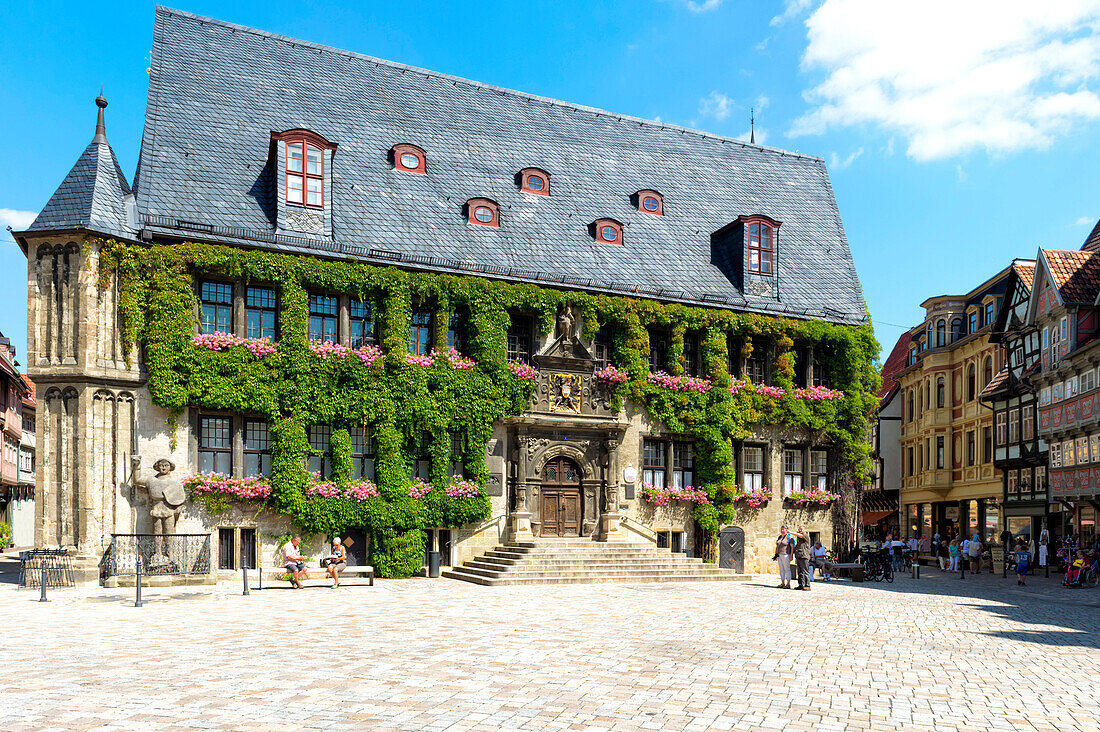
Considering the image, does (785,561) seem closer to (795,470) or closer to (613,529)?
(613,529)

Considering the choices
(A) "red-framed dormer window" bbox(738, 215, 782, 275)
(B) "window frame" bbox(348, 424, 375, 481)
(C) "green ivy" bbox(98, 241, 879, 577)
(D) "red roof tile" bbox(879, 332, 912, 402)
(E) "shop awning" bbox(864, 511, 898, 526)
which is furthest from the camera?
(D) "red roof tile" bbox(879, 332, 912, 402)

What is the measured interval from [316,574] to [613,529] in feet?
29.3

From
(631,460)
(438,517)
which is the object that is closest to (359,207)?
(438,517)

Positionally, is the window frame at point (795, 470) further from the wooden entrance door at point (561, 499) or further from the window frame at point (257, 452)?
the window frame at point (257, 452)

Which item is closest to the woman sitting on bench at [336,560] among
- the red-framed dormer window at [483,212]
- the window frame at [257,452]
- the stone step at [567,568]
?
the window frame at [257,452]

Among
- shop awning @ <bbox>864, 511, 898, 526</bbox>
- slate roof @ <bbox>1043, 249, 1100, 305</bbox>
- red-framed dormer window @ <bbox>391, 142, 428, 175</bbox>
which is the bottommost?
shop awning @ <bbox>864, 511, 898, 526</bbox>

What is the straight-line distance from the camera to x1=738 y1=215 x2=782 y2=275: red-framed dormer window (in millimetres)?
34062

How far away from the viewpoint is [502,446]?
29.0 m

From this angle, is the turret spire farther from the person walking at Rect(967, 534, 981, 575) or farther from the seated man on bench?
the person walking at Rect(967, 534, 981, 575)

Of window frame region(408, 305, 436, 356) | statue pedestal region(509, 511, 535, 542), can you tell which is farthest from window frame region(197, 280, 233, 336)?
statue pedestal region(509, 511, 535, 542)

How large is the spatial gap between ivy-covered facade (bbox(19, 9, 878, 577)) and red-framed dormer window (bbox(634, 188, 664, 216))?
211 mm

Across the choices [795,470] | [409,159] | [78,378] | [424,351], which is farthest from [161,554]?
[795,470]

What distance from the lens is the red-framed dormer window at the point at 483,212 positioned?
101 ft

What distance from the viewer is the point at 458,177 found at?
105 ft
